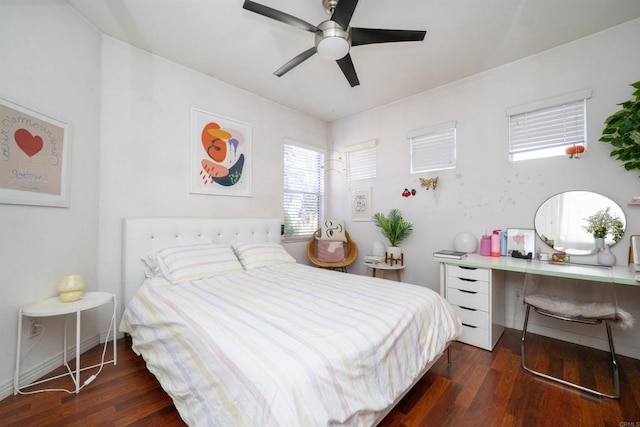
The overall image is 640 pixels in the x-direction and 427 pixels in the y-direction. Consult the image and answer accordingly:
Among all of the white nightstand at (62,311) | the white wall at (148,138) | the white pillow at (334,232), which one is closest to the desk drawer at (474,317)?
the white pillow at (334,232)

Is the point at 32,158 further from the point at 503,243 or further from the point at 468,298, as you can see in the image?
the point at 503,243

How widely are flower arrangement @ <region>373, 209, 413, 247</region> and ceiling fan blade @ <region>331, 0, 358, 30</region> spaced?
2328mm

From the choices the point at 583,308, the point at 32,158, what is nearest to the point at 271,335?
the point at 32,158

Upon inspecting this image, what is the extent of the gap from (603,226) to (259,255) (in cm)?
318

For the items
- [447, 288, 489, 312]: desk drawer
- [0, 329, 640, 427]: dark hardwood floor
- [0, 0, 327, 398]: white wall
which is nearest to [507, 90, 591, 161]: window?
[447, 288, 489, 312]: desk drawer

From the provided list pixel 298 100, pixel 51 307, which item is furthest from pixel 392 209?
pixel 51 307

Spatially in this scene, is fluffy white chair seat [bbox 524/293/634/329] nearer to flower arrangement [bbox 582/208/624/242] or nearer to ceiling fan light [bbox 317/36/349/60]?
flower arrangement [bbox 582/208/624/242]

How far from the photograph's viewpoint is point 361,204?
3965 millimetres

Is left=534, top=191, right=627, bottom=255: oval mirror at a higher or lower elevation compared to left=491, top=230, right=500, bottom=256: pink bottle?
higher

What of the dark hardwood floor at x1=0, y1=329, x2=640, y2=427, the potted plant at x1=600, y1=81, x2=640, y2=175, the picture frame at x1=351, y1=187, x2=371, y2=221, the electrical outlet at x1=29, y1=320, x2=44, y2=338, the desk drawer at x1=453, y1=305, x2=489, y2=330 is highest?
the potted plant at x1=600, y1=81, x2=640, y2=175

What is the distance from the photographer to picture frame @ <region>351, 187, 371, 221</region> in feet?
12.7

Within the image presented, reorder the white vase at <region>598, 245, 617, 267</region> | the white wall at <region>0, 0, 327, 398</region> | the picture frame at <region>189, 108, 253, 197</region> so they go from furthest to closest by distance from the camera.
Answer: the picture frame at <region>189, 108, 253, 197</region> < the white vase at <region>598, 245, 617, 267</region> < the white wall at <region>0, 0, 327, 398</region>

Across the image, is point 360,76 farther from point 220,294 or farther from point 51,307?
point 51,307

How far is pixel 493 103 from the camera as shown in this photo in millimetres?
2818
